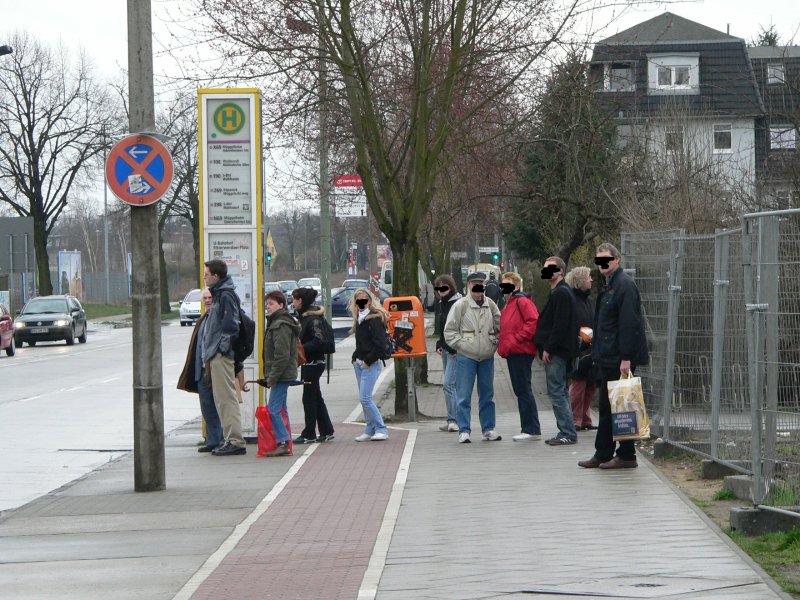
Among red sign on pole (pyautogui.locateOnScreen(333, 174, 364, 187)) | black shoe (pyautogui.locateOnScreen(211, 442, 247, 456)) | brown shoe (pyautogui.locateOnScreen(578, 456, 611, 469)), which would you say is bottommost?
black shoe (pyautogui.locateOnScreen(211, 442, 247, 456))

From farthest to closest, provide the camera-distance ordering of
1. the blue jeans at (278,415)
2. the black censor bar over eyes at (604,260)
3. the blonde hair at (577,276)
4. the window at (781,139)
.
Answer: the window at (781,139) < the blonde hair at (577,276) < the blue jeans at (278,415) < the black censor bar over eyes at (604,260)

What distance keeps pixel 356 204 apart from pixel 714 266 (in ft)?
62.5

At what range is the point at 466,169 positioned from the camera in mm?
24250

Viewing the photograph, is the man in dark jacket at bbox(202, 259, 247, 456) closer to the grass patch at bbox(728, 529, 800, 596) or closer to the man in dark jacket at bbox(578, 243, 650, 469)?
the man in dark jacket at bbox(578, 243, 650, 469)

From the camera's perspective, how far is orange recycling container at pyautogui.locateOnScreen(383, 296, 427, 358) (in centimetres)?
1633

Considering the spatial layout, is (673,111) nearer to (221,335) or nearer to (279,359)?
(279,359)

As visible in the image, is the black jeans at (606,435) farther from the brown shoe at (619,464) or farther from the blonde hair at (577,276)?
the blonde hair at (577,276)

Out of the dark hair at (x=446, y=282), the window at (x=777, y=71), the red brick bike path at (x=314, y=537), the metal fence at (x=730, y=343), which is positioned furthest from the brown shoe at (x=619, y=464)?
the window at (x=777, y=71)

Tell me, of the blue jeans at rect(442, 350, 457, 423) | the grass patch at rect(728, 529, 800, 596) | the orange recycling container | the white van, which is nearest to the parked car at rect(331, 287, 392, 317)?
the white van

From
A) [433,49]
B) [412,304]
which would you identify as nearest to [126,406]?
[412,304]

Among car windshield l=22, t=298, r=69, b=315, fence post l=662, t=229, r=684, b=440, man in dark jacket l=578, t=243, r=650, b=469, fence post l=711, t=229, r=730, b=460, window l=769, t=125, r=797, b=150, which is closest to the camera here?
fence post l=711, t=229, r=730, b=460

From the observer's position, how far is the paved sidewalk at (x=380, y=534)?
692 cm

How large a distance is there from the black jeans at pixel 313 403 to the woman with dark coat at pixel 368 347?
41 cm

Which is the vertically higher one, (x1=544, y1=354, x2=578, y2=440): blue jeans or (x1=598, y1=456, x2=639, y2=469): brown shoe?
(x1=544, y1=354, x2=578, y2=440): blue jeans
